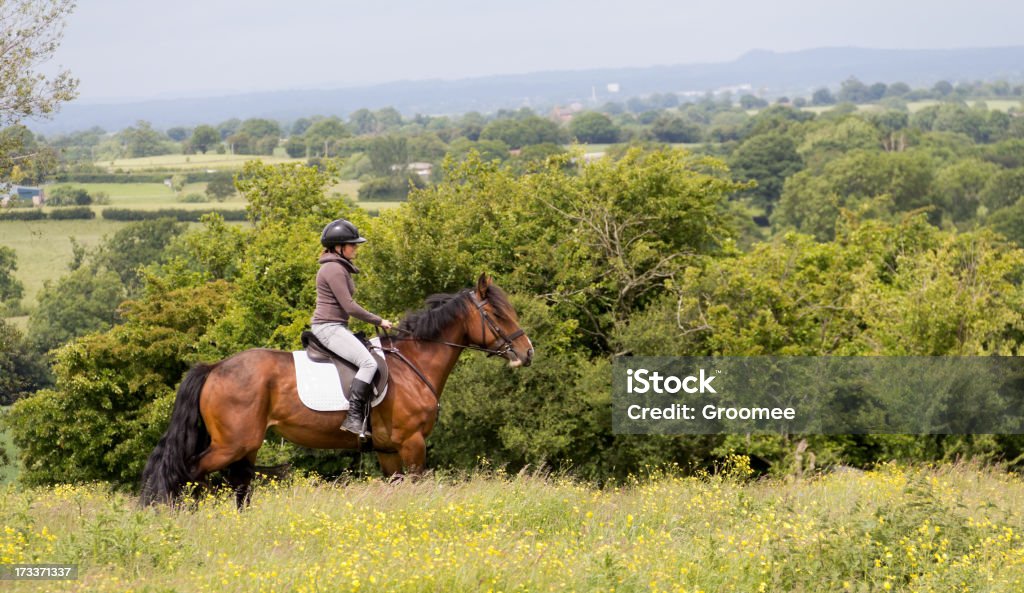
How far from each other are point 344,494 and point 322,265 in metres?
2.77

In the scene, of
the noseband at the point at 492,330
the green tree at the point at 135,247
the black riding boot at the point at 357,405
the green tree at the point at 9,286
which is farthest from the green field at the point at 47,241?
the black riding boot at the point at 357,405

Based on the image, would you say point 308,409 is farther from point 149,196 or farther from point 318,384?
point 149,196

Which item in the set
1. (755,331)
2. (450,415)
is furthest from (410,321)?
(755,331)

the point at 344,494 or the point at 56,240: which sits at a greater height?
the point at 344,494

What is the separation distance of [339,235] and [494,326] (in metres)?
2.58

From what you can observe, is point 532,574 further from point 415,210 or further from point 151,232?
point 151,232

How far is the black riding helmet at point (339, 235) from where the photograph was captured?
472 inches

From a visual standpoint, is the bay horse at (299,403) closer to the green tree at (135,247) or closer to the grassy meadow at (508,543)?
the grassy meadow at (508,543)

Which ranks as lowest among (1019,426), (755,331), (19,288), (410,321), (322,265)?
(19,288)

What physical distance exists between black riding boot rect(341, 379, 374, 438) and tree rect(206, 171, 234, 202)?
14190 cm

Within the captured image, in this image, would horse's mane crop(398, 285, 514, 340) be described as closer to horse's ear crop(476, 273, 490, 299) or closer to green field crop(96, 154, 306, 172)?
horse's ear crop(476, 273, 490, 299)

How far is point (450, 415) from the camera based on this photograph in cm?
2502

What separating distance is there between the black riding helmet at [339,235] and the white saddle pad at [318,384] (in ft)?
4.69

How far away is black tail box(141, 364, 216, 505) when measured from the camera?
38.4 feet
